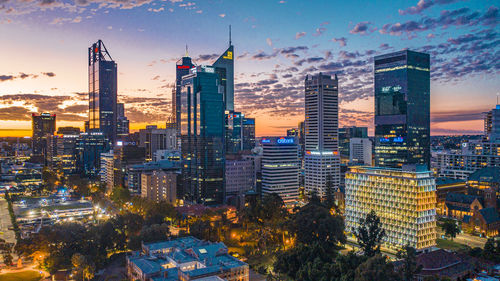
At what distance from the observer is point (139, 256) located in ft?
270

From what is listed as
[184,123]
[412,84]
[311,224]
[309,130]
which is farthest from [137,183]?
[412,84]

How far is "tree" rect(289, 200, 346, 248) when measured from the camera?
87.8m

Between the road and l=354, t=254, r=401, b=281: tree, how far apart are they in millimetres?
101397

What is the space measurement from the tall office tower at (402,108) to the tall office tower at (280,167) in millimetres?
45088

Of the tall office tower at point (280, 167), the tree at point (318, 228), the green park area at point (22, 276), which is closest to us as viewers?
the green park area at point (22, 276)

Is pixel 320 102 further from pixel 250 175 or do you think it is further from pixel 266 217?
pixel 266 217

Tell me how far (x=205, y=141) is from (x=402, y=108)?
90.7m

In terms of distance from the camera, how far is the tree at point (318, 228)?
87.8m

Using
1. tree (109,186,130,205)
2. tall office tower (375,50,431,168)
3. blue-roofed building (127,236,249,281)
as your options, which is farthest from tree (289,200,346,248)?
tree (109,186,130,205)

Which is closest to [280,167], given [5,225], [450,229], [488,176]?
[450,229]

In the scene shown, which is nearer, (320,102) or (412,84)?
(412,84)

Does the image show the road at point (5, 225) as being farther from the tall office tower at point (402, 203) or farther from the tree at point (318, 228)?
the tall office tower at point (402, 203)

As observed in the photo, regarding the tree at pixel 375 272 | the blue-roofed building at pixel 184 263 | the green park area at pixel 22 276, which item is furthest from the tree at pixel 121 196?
the tree at pixel 375 272

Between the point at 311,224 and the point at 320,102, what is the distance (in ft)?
349
